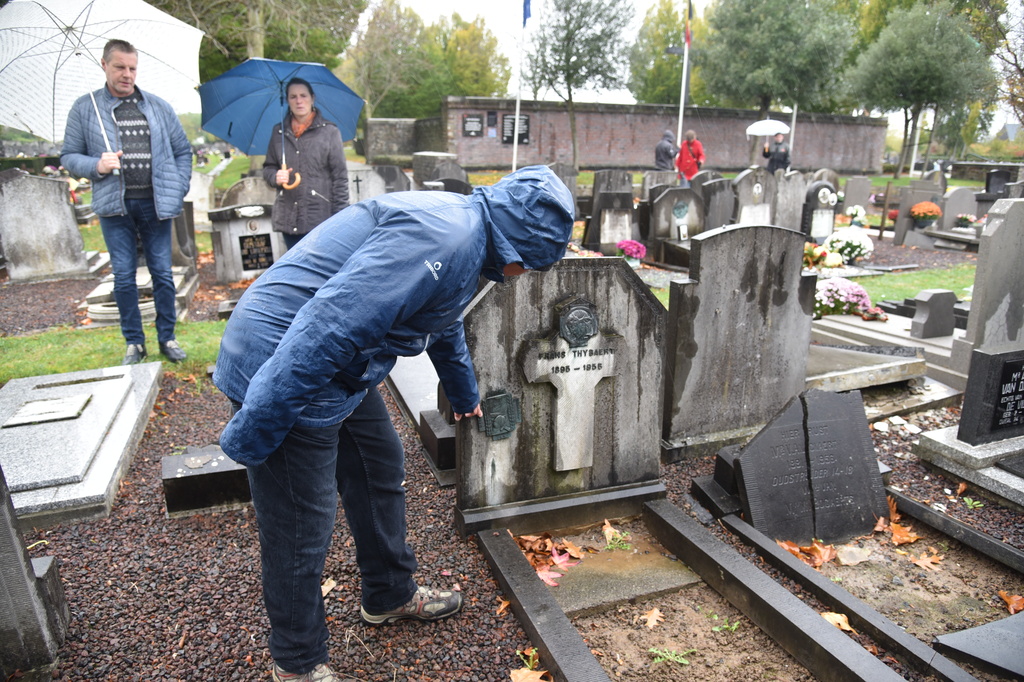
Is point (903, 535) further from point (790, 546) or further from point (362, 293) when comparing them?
point (362, 293)

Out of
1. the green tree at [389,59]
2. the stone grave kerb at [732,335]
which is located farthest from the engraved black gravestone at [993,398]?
the green tree at [389,59]

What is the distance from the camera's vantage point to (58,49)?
451cm

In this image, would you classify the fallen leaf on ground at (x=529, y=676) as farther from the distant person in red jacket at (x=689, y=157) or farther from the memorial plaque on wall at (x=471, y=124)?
the memorial plaque on wall at (x=471, y=124)

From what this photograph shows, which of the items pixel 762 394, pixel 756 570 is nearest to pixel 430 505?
pixel 756 570

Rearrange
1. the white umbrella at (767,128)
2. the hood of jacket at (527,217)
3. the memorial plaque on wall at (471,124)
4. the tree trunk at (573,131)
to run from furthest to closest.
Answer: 1. the tree trunk at (573,131)
2. the memorial plaque on wall at (471,124)
3. the white umbrella at (767,128)
4. the hood of jacket at (527,217)

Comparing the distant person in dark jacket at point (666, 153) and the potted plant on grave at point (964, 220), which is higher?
the distant person in dark jacket at point (666, 153)

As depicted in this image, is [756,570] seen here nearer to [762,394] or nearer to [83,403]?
[762,394]

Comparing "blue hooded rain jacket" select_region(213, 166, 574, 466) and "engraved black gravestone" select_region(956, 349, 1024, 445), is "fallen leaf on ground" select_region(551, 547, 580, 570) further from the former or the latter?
"engraved black gravestone" select_region(956, 349, 1024, 445)

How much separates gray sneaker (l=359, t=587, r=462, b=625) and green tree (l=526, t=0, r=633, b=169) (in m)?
27.1

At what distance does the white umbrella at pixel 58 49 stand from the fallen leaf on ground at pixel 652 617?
4.76 m

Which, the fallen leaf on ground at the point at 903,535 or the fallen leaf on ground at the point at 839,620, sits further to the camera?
the fallen leaf on ground at the point at 903,535

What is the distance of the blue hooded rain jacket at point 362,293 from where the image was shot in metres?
1.66

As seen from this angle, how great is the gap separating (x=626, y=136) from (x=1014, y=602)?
29.7 m

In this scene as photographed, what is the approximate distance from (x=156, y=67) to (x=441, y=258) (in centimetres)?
444
